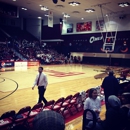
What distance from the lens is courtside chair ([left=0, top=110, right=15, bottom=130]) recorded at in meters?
3.88

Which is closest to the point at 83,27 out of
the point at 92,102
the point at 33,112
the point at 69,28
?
the point at 69,28

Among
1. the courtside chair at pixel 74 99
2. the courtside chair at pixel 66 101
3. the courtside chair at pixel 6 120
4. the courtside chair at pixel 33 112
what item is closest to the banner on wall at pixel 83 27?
the courtside chair at pixel 74 99

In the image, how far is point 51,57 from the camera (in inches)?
1065

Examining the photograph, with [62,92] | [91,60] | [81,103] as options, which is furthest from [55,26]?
[81,103]

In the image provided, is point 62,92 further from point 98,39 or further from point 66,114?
point 98,39

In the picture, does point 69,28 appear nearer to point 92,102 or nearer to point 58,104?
point 58,104

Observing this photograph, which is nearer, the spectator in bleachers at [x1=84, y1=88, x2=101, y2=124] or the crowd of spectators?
the spectator in bleachers at [x1=84, y1=88, x2=101, y2=124]

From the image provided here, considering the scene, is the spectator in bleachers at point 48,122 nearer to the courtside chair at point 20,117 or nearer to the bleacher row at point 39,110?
the bleacher row at point 39,110

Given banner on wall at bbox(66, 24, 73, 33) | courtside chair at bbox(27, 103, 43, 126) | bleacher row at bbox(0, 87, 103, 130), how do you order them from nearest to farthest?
bleacher row at bbox(0, 87, 103, 130) < courtside chair at bbox(27, 103, 43, 126) < banner on wall at bbox(66, 24, 73, 33)

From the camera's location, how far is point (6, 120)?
4.13 m

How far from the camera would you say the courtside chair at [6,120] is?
12.7 feet

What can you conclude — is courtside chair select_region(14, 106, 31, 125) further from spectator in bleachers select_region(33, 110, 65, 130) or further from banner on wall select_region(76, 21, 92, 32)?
banner on wall select_region(76, 21, 92, 32)

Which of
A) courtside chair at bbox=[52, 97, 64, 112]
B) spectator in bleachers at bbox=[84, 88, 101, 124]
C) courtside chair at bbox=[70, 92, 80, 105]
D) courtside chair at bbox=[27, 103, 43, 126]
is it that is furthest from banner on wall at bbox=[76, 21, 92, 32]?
spectator in bleachers at bbox=[84, 88, 101, 124]

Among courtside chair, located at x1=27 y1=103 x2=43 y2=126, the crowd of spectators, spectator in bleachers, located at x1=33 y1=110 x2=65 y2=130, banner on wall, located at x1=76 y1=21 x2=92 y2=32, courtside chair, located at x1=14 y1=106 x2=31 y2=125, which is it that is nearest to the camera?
spectator in bleachers, located at x1=33 y1=110 x2=65 y2=130
